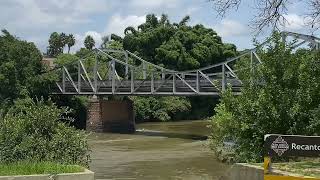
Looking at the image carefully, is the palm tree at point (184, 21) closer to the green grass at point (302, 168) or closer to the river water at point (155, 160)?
the river water at point (155, 160)

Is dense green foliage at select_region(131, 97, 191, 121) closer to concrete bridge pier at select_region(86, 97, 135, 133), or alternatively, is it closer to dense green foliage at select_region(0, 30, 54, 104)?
concrete bridge pier at select_region(86, 97, 135, 133)

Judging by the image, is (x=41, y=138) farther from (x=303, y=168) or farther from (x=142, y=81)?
(x=142, y=81)

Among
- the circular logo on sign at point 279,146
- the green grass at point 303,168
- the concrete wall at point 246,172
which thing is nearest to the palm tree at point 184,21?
the concrete wall at point 246,172

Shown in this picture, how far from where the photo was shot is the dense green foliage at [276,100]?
19.1m

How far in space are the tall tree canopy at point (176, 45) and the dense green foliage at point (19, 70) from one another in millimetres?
23305

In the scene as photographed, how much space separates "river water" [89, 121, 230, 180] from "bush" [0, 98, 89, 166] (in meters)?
11.0

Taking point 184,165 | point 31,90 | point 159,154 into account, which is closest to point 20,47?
point 31,90

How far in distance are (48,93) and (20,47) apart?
7.83 meters

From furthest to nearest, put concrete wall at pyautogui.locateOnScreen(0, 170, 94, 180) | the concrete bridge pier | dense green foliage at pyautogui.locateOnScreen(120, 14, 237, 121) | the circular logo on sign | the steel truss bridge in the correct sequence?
dense green foliage at pyautogui.locateOnScreen(120, 14, 237, 121), the concrete bridge pier, the steel truss bridge, concrete wall at pyautogui.locateOnScreen(0, 170, 94, 180), the circular logo on sign

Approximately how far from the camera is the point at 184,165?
107 ft

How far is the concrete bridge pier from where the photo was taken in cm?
7050

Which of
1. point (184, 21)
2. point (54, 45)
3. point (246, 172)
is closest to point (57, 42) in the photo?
point (54, 45)

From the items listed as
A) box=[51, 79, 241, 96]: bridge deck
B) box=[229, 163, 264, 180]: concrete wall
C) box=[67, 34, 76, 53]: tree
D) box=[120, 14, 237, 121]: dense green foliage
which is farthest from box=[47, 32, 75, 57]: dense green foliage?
box=[229, 163, 264, 180]: concrete wall

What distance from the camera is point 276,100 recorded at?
770 inches
